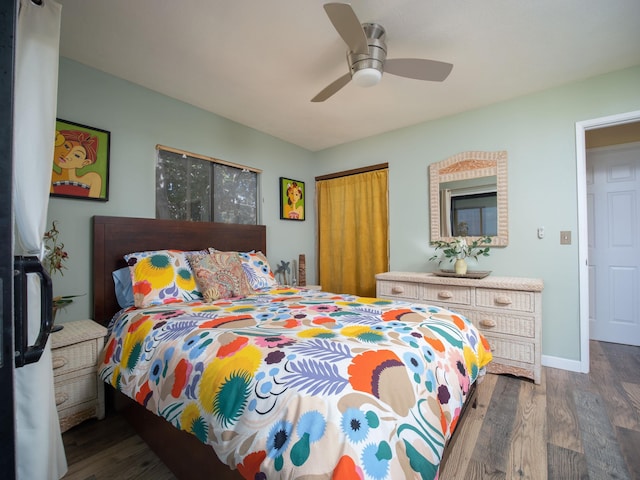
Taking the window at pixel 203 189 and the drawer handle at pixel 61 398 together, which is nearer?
the drawer handle at pixel 61 398

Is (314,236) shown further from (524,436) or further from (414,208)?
(524,436)

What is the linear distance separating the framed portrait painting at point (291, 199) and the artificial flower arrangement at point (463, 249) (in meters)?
1.84

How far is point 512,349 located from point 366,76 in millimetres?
2382

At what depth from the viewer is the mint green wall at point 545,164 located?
8.09 ft

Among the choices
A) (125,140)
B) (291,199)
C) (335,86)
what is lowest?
(291,199)

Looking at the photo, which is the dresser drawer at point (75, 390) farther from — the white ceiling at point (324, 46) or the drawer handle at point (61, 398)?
the white ceiling at point (324, 46)

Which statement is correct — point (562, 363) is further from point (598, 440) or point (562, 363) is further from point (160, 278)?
point (160, 278)

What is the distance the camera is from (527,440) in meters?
1.61

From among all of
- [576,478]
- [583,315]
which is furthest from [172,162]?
[583,315]

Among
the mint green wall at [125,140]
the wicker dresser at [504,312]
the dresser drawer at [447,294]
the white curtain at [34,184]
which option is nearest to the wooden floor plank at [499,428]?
the wicker dresser at [504,312]

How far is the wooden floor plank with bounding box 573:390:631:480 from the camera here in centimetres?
139

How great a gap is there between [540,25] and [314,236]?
3.11 m

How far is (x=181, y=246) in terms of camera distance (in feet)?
8.66

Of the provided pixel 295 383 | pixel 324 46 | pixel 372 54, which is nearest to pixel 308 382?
pixel 295 383
